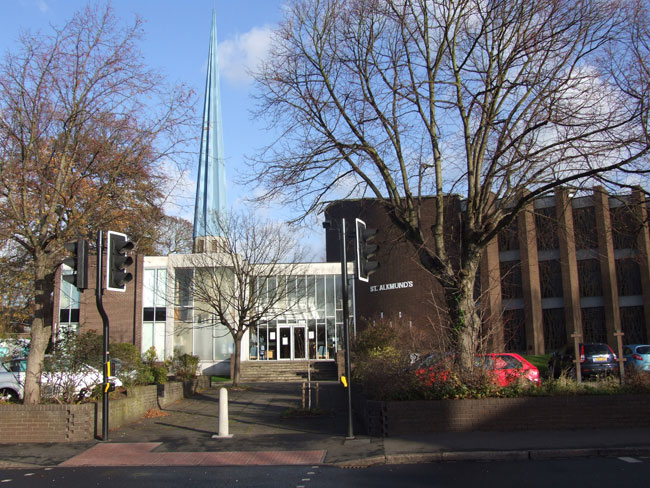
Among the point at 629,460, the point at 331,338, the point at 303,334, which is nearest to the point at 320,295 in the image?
the point at 303,334

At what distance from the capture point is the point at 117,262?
38.1 ft

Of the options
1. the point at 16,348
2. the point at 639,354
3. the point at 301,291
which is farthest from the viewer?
the point at 301,291

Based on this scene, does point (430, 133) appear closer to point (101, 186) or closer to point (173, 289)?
point (101, 186)

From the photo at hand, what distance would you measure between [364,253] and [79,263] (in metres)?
5.67

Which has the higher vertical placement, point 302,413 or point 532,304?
point 532,304

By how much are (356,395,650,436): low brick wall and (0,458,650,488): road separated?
223cm

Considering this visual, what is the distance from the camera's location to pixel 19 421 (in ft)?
38.8

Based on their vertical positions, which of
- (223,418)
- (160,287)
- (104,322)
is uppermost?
(160,287)

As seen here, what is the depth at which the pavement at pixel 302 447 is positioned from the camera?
948 centimetres

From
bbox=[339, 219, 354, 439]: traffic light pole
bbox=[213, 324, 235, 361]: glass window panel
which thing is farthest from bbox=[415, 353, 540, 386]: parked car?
bbox=[213, 324, 235, 361]: glass window panel

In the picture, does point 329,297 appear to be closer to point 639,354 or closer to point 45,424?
point 639,354

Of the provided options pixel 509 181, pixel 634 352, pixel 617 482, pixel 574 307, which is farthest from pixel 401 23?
pixel 574 307

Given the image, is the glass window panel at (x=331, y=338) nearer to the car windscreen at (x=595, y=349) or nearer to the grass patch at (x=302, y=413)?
the car windscreen at (x=595, y=349)

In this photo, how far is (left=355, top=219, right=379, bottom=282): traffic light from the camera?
11544 mm
